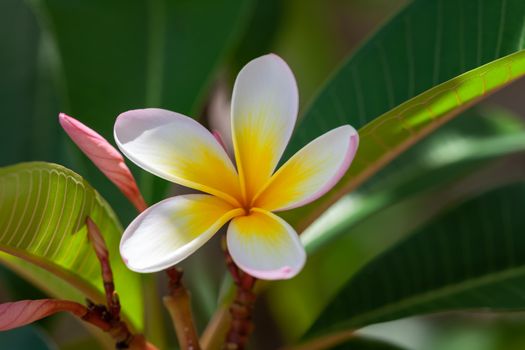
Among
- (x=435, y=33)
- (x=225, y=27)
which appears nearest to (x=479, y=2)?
(x=435, y=33)

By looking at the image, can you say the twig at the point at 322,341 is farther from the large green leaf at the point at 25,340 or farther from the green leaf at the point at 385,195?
the large green leaf at the point at 25,340

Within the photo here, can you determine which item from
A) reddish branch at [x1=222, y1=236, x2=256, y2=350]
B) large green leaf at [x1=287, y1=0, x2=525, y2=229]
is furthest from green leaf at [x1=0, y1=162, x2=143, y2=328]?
large green leaf at [x1=287, y1=0, x2=525, y2=229]

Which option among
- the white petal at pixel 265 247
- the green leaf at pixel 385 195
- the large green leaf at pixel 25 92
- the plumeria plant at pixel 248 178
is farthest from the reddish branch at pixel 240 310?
the large green leaf at pixel 25 92

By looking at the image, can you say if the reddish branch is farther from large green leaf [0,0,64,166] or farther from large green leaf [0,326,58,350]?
large green leaf [0,0,64,166]

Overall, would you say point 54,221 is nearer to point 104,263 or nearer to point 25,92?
point 104,263

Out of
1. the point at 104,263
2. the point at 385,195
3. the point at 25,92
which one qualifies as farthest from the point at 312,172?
the point at 25,92
